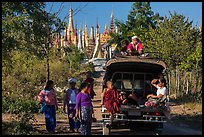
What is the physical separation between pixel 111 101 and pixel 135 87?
2327mm

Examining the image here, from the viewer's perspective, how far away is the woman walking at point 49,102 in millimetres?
10180

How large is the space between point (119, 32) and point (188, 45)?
14.8m

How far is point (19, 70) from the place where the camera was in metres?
21.6

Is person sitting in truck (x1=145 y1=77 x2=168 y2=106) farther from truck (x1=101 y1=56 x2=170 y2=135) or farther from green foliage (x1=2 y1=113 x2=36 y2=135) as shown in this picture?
green foliage (x1=2 y1=113 x2=36 y2=135)

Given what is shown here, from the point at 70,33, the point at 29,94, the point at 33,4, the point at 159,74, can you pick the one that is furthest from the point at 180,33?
the point at 70,33

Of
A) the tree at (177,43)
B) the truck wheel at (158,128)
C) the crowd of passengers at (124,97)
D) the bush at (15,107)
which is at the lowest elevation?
A: the truck wheel at (158,128)

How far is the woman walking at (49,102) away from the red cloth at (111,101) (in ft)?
5.23

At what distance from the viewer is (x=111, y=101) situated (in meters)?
9.52

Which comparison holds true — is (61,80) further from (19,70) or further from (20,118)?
(20,118)

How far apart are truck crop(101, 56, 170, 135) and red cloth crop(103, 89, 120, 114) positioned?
6.3 inches

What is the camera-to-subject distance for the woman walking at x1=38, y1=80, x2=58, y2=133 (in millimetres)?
10180

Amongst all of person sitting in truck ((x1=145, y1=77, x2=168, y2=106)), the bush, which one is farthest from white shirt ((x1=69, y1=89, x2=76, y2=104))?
the bush

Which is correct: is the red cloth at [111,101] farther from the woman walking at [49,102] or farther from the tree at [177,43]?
the tree at [177,43]

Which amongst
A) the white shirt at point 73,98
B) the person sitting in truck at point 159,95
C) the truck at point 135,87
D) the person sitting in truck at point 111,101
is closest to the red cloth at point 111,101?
the person sitting in truck at point 111,101
